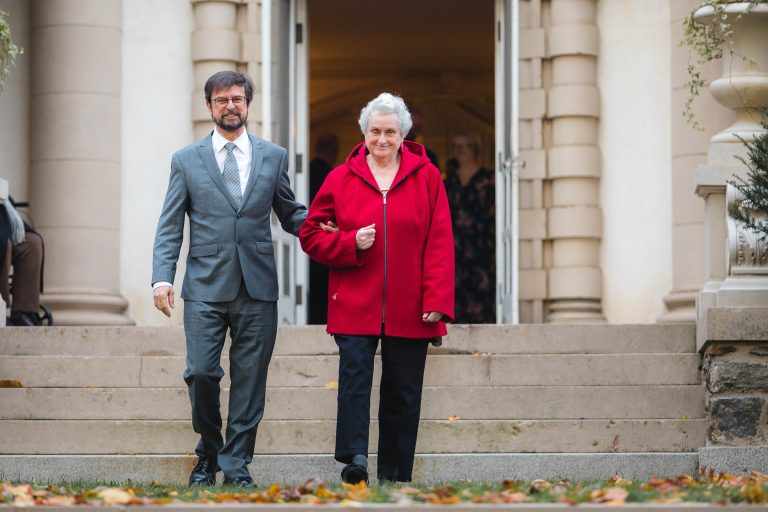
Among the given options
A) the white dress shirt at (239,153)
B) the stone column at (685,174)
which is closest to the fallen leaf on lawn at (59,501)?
the white dress shirt at (239,153)

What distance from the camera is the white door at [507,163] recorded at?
38.1ft

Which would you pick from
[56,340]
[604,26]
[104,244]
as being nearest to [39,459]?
[56,340]

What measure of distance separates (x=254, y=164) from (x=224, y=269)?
507 mm

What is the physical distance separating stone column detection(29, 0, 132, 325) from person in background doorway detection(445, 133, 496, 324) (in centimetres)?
270

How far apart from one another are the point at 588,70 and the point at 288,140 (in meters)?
2.34

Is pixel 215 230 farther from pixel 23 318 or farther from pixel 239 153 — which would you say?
pixel 23 318

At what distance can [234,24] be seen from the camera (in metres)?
12.3

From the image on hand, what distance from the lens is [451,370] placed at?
28.5 ft

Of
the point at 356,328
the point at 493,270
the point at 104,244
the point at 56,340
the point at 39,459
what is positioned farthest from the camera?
the point at 493,270

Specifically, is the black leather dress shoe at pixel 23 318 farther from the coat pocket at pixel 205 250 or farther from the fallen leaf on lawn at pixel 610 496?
the fallen leaf on lawn at pixel 610 496

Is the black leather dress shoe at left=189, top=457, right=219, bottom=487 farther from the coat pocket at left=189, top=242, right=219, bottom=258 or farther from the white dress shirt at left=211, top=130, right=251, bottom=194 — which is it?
the white dress shirt at left=211, top=130, right=251, bottom=194

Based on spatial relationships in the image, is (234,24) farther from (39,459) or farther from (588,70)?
(39,459)

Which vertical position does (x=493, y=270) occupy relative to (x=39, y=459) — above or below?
above

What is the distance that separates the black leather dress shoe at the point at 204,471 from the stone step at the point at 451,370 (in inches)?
65.6
